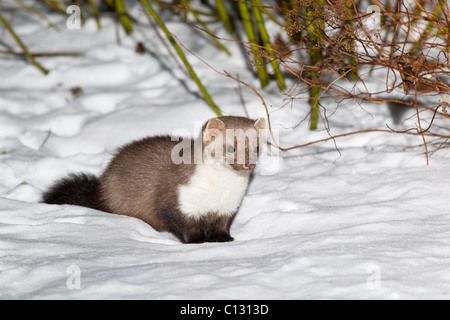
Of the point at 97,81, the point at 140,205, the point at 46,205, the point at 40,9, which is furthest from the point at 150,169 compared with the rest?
the point at 40,9

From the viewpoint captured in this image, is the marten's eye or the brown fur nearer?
the marten's eye

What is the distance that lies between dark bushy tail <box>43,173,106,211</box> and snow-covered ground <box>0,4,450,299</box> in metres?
0.18

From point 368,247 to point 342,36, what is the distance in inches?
47.4

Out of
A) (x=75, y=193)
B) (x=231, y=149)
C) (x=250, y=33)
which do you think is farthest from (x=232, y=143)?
(x=250, y=33)

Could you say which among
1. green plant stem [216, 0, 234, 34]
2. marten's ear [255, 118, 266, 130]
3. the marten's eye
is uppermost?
green plant stem [216, 0, 234, 34]

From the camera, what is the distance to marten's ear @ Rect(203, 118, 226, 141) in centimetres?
349

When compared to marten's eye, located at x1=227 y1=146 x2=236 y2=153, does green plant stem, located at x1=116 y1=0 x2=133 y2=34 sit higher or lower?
higher

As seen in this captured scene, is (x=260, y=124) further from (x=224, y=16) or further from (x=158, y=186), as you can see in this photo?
(x=224, y=16)

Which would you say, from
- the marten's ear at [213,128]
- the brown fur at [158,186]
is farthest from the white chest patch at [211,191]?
the marten's ear at [213,128]

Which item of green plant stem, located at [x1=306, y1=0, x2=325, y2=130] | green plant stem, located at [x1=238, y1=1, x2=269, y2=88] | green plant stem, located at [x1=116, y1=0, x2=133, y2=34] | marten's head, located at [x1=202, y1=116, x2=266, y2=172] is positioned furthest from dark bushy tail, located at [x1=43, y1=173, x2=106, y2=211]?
green plant stem, located at [x1=116, y1=0, x2=133, y2=34]

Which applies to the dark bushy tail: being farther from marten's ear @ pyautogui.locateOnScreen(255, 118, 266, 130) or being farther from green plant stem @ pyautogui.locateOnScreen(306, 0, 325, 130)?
green plant stem @ pyautogui.locateOnScreen(306, 0, 325, 130)

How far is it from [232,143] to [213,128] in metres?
0.13

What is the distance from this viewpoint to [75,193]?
3.98 meters

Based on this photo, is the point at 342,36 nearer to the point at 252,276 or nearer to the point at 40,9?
the point at 252,276
